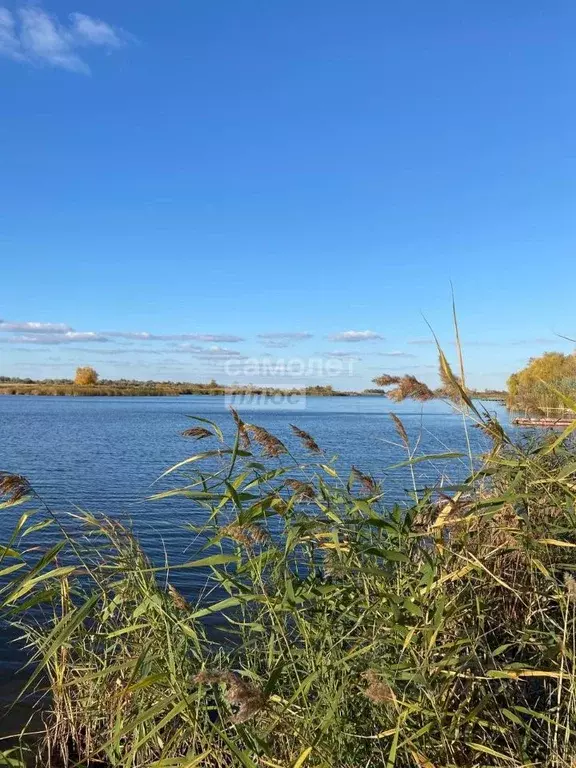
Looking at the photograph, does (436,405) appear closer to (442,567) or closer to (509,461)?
(509,461)

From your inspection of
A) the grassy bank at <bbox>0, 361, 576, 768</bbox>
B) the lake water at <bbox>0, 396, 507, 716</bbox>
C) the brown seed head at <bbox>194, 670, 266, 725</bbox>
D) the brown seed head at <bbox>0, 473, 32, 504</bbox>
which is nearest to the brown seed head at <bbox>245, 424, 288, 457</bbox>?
the grassy bank at <bbox>0, 361, 576, 768</bbox>

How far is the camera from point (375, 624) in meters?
3.29

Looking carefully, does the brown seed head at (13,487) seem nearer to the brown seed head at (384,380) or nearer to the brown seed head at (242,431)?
the brown seed head at (242,431)

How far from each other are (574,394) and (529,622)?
2.65 meters

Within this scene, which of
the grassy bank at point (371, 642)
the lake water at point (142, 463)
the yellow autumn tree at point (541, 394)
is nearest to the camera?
the grassy bank at point (371, 642)

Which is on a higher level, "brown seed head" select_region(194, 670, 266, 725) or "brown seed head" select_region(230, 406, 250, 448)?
"brown seed head" select_region(230, 406, 250, 448)

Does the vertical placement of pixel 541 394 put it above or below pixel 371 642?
above

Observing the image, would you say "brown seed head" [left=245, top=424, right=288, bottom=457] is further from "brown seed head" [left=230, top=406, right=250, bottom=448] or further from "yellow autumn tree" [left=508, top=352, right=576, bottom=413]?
"yellow autumn tree" [left=508, top=352, right=576, bottom=413]

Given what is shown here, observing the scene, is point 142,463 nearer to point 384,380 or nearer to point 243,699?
point 384,380

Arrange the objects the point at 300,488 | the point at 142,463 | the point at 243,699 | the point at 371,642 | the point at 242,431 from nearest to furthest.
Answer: the point at 243,699 < the point at 371,642 < the point at 300,488 < the point at 242,431 < the point at 142,463

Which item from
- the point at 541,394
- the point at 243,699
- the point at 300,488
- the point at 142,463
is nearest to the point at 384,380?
the point at 300,488

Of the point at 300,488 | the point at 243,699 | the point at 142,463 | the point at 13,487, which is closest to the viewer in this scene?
the point at 243,699

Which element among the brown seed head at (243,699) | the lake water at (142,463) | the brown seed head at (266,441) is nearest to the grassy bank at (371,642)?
the brown seed head at (266,441)

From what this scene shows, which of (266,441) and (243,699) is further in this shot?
(266,441)
